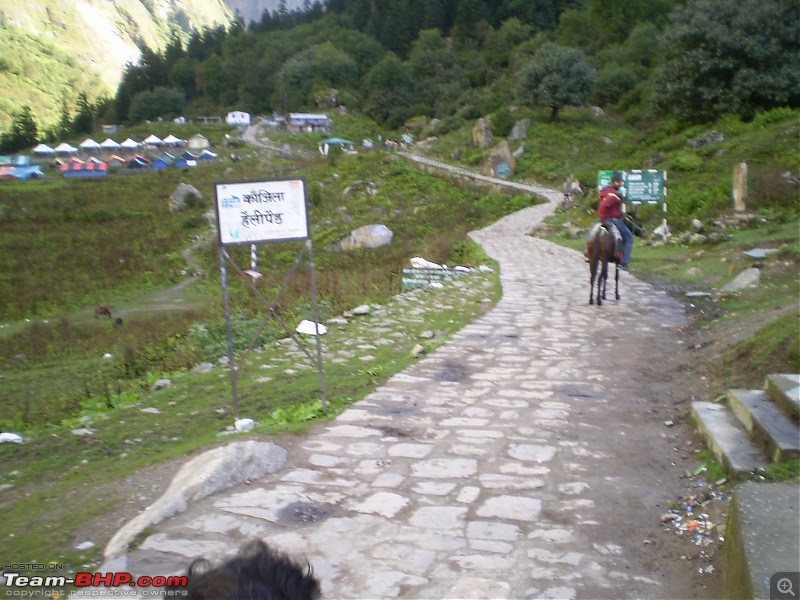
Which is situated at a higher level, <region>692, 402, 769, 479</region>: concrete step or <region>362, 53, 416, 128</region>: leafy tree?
<region>362, 53, 416, 128</region>: leafy tree

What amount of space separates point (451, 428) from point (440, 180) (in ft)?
103

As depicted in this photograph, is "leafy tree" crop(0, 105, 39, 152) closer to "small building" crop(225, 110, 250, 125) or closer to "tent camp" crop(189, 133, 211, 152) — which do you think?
"small building" crop(225, 110, 250, 125)

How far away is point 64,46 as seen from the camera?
14662cm

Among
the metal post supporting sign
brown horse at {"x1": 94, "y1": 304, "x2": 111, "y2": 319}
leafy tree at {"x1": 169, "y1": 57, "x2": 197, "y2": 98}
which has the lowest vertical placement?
brown horse at {"x1": 94, "y1": 304, "x2": 111, "y2": 319}

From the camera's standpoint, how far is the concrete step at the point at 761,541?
2959 millimetres

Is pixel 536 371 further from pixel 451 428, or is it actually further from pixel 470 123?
pixel 470 123

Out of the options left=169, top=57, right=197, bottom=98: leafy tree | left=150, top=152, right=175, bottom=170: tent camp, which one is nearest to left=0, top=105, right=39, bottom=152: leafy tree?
left=169, top=57, right=197, bottom=98: leafy tree

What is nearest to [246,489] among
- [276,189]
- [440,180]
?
[276,189]

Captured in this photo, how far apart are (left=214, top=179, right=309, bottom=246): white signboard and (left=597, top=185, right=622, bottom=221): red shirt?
22.1ft

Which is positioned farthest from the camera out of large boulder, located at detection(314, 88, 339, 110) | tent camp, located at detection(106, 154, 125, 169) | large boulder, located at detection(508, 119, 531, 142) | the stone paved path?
large boulder, located at detection(314, 88, 339, 110)

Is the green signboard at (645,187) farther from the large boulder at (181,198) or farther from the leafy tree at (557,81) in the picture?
the leafy tree at (557,81)

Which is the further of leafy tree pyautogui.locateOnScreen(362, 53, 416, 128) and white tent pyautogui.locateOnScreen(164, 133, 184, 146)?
white tent pyautogui.locateOnScreen(164, 133, 184, 146)

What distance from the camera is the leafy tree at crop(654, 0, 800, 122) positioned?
24281 millimetres

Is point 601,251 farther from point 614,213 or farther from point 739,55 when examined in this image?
point 739,55
